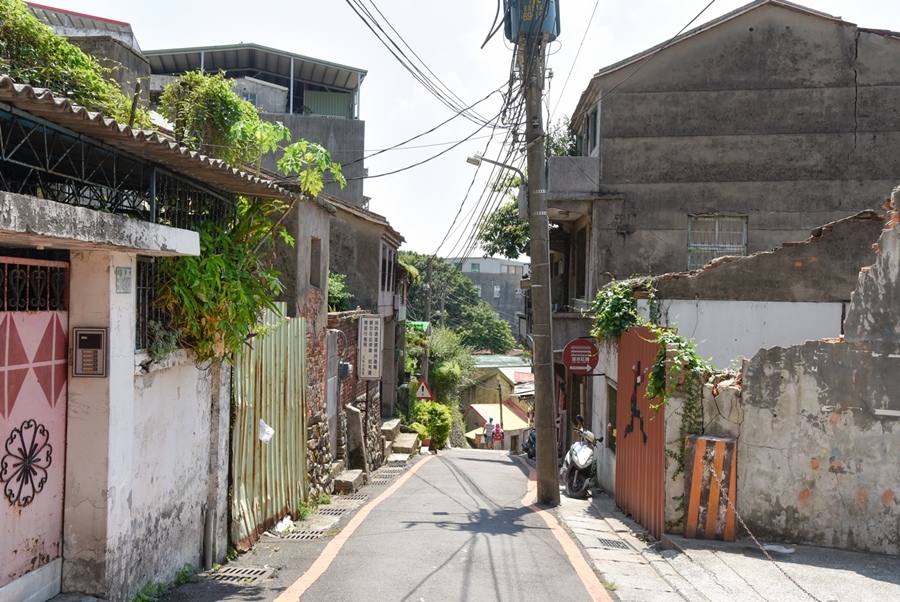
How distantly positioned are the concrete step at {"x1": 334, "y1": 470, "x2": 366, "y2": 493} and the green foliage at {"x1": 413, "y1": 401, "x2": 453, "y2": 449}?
12.0 meters

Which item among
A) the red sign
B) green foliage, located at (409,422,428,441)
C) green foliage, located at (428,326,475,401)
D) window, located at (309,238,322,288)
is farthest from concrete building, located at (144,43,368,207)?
the red sign

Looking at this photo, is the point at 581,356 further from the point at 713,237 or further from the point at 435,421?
the point at 435,421

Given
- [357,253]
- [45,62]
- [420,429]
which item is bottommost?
[420,429]

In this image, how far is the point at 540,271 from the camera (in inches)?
546

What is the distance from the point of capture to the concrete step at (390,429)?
23.5m

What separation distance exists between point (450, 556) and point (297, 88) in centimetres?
2666

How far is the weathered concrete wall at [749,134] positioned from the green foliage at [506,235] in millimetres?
7742

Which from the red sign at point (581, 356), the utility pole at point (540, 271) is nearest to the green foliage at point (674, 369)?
the utility pole at point (540, 271)

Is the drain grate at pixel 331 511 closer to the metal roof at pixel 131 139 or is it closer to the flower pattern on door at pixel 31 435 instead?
the metal roof at pixel 131 139

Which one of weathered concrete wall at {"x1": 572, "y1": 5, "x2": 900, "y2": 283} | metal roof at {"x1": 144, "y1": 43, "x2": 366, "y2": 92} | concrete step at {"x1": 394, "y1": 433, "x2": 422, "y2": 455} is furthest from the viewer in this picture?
metal roof at {"x1": 144, "y1": 43, "x2": 366, "y2": 92}

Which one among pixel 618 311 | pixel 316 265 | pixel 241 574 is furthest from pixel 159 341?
pixel 618 311

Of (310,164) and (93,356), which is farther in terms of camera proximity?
(310,164)

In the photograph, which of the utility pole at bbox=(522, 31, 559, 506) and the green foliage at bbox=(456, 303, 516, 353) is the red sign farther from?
the green foliage at bbox=(456, 303, 516, 353)

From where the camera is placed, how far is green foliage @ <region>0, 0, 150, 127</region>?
721 cm
